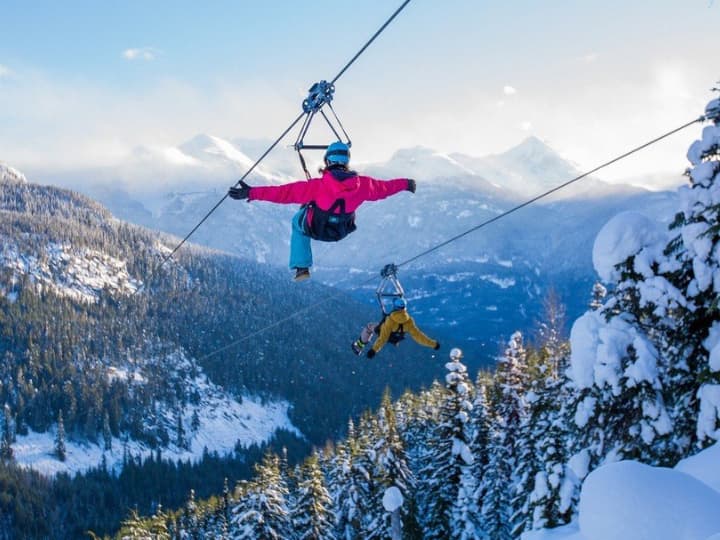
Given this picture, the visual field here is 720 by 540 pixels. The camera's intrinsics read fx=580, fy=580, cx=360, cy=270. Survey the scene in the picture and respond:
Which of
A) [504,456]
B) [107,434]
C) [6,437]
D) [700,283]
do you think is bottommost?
[504,456]

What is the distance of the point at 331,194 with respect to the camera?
8352 millimetres

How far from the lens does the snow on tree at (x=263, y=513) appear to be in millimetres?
25547

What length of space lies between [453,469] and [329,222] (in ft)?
65.9

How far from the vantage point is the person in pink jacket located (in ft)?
26.7

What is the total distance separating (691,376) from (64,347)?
177 m

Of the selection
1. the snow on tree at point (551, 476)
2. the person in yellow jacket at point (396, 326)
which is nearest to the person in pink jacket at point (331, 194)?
the person in yellow jacket at point (396, 326)

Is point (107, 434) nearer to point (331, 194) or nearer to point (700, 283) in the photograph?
Result: point (331, 194)

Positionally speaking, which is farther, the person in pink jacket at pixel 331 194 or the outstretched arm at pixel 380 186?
the outstretched arm at pixel 380 186

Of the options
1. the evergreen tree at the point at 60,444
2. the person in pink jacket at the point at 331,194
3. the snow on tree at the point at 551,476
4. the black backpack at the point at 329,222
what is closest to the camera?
the person in pink jacket at the point at 331,194

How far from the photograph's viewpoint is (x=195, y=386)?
175 m

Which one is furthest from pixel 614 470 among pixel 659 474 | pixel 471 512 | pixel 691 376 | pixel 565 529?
pixel 471 512

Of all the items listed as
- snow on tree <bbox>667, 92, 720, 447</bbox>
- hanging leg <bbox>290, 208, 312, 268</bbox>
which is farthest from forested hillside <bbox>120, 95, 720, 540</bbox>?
hanging leg <bbox>290, 208, 312, 268</bbox>

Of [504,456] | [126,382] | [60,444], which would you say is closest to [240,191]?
[504,456]

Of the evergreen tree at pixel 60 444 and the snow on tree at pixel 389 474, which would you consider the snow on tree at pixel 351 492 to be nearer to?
the snow on tree at pixel 389 474
